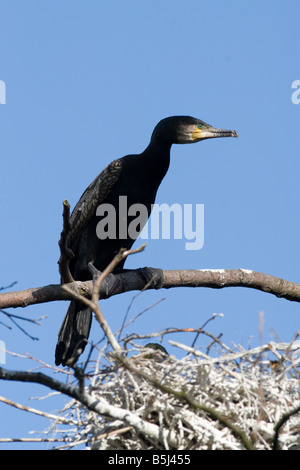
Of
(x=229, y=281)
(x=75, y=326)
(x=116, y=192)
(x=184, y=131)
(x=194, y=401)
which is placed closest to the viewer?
(x=194, y=401)

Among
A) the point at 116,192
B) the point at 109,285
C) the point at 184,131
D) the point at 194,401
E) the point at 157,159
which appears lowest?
the point at 194,401

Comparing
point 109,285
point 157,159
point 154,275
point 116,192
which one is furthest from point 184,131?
point 109,285

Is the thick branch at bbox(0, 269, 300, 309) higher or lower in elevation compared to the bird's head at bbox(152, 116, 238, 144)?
lower

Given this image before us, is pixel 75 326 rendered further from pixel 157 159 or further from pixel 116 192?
pixel 157 159

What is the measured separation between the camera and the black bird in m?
7.36

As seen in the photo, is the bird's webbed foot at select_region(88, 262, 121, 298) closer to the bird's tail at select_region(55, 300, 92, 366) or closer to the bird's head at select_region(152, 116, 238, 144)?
the bird's tail at select_region(55, 300, 92, 366)

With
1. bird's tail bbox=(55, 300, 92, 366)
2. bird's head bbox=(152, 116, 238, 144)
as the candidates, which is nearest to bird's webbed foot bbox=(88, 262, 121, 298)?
bird's tail bbox=(55, 300, 92, 366)

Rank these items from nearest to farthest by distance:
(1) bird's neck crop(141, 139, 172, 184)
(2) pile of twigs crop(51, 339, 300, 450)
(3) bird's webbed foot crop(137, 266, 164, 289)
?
(2) pile of twigs crop(51, 339, 300, 450) → (3) bird's webbed foot crop(137, 266, 164, 289) → (1) bird's neck crop(141, 139, 172, 184)

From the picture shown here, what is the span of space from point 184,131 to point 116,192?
0.83 m

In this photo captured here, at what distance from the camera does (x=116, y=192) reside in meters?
7.55

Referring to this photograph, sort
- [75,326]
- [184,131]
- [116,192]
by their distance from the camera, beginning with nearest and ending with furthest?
[75,326], [116,192], [184,131]

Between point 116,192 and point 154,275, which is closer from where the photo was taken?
point 154,275

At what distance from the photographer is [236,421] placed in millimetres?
4422

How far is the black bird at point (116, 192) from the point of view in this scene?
7.36m
